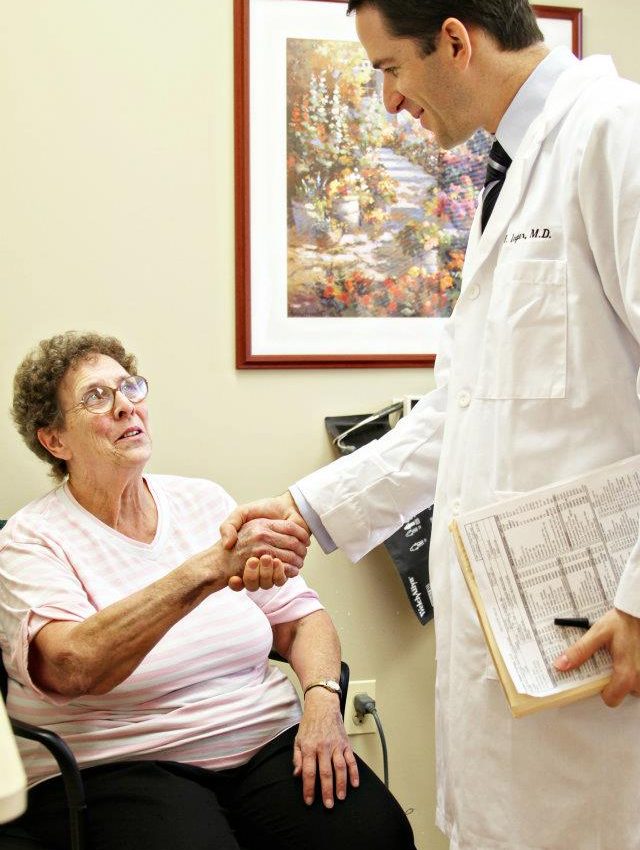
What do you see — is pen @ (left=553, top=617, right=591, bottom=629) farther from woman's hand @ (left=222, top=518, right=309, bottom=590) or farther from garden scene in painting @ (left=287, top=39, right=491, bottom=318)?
garden scene in painting @ (left=287, top=39, right=491, bottom=318)

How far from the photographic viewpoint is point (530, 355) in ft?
4.12

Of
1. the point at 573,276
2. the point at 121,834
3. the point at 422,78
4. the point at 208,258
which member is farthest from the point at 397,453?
the point at 208,258

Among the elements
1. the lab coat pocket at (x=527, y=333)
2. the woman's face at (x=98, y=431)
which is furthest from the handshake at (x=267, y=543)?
the lab coat pocket at (x=527, y=333)

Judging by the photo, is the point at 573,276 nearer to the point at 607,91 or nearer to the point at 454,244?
the point at 607,91

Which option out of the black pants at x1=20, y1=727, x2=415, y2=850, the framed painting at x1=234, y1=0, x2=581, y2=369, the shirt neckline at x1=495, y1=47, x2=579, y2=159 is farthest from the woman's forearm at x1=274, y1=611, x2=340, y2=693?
the shirt neckline at x1=495, y1=47, x2=579, y2=159

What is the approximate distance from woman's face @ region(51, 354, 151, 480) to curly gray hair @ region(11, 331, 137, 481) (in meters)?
0.02

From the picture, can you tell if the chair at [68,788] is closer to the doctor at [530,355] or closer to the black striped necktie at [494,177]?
the doctor at [530,355]

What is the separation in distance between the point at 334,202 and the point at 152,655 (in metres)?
1.24

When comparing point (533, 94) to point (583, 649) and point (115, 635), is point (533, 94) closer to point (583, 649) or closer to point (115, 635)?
point (583, 649)

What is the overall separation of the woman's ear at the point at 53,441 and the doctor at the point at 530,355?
2.86ft

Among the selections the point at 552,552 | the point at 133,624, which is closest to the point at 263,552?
the point at 133,624

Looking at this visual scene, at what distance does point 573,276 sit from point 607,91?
248 mm

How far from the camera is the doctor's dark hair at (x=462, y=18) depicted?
1.31 metres

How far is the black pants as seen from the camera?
150 cm
